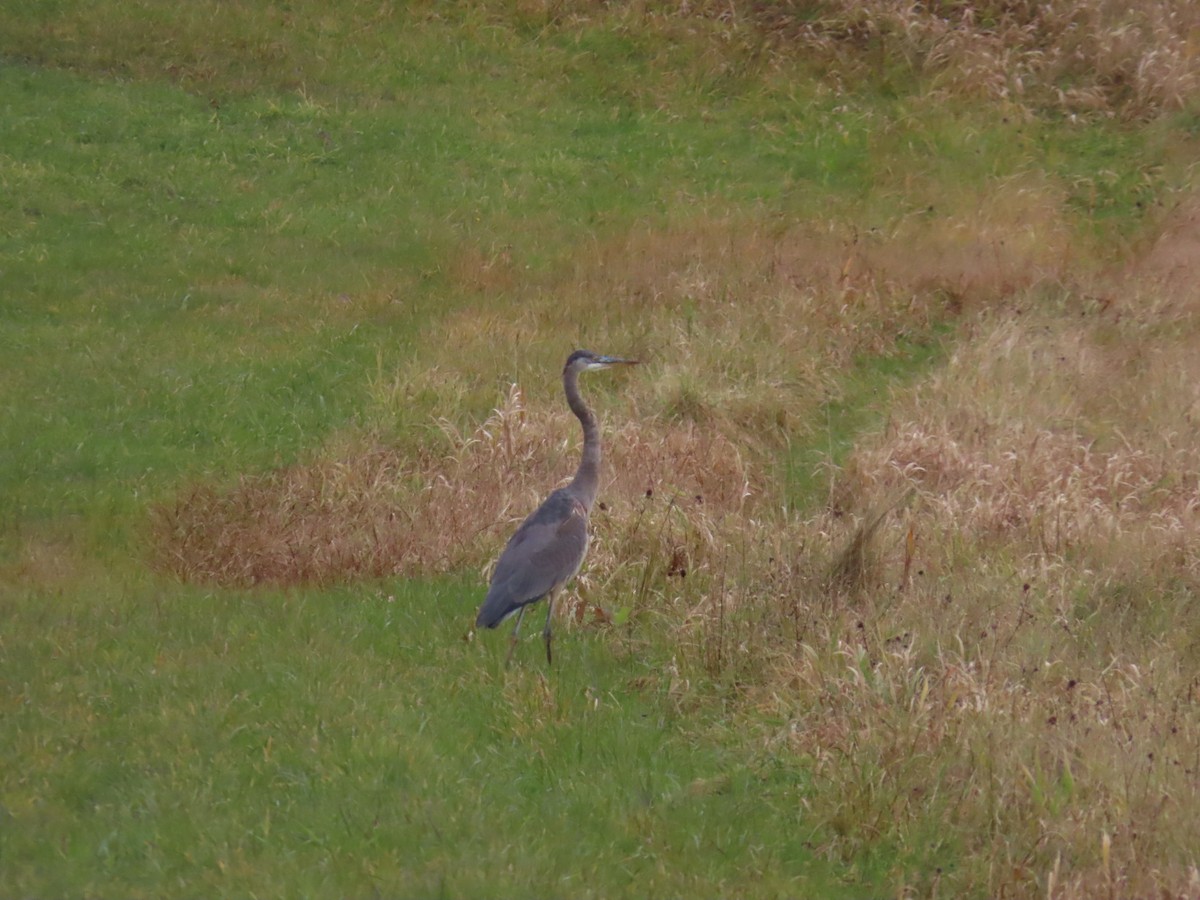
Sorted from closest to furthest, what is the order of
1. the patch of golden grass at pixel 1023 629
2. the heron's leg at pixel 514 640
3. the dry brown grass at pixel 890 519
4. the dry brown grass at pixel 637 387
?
the patch of golden grass at pixel 1023 629
the dry brown grass at pixel 890 519
the heron's leg at pixel 514 640
the dry brown grass at pixel 637 387

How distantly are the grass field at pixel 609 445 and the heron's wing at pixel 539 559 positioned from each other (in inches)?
18.4

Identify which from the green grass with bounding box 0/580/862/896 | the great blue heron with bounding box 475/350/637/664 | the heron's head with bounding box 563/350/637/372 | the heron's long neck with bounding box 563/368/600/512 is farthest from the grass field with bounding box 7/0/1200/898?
the heron's head with bounding box 563/350/637/372

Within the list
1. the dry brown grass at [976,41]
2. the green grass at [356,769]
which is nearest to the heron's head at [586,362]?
the green grass at [356,769]

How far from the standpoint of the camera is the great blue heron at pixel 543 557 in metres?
8.03

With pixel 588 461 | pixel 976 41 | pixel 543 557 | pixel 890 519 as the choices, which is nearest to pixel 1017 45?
pixel 976 41

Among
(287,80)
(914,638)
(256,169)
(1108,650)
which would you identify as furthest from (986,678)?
(287,80)

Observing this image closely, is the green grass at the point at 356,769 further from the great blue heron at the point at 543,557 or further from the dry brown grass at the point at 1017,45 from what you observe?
the dry brown grass at the point at 1017,45

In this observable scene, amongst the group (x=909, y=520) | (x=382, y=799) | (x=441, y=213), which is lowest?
(x=441, y=213)

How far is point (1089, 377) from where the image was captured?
14.0 m

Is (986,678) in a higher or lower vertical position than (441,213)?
higher

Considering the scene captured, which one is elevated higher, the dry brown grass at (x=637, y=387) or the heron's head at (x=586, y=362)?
the heron's head at (x=586, y=362)

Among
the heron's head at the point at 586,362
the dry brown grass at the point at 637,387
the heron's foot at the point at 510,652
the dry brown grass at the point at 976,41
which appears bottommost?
the dry brown grass at the point at 637,387

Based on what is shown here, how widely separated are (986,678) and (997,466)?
4.39m

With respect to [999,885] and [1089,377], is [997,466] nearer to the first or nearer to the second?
[1089,377]
